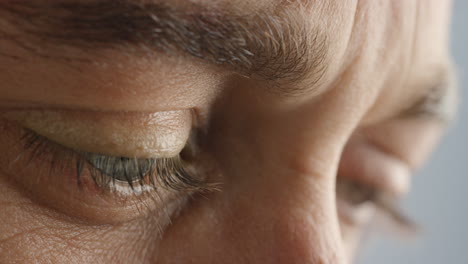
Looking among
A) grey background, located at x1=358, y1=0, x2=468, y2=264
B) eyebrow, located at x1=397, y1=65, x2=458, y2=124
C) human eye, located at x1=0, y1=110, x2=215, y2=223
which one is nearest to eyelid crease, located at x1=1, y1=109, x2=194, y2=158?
human eye, located at x1=0, y1=110, x2=215, y2=223

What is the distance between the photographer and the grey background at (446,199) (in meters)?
1.70

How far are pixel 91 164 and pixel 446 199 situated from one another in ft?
5.34

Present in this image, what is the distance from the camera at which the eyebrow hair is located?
25 centimetres

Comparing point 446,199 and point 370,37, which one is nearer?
point 370,37

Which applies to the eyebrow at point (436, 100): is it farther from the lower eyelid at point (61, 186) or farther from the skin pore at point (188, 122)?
the lower eyelid at point (61, 186)

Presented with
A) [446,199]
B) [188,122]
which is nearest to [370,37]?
[188,122]

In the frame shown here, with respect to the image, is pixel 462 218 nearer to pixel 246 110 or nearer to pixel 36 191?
pixel 246 110

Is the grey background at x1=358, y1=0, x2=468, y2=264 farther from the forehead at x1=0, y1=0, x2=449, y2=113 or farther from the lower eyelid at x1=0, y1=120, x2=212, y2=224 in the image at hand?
the lower eyelid at x1=0, y1=120, x2=212, y2=224

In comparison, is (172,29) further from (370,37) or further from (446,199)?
(446,199)

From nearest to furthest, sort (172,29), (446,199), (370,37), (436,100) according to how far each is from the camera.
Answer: (172,29) < (370,37) < (436,100) < (446,199)

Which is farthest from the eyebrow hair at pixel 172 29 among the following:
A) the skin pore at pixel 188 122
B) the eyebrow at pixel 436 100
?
the eyebrow at pixel 436 100

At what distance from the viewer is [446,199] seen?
174 centimetres

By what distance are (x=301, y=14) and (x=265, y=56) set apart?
3cm

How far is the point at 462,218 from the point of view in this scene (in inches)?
67.0
